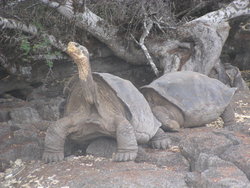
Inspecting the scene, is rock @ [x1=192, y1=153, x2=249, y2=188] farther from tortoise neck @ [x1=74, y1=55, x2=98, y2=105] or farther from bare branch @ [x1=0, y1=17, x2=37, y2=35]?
bare branch @ [x1=0, y1=17, x2=37, y2=35]

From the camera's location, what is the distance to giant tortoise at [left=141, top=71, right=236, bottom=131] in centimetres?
418

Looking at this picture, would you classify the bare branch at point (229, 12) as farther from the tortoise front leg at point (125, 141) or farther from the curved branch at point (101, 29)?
the tortoise front leg at point (125, 141)

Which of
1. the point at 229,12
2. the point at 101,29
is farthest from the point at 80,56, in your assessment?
the point at 229,12

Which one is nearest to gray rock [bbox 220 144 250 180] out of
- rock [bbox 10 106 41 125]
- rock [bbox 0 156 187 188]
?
rock [bbox 0 156 187 188]

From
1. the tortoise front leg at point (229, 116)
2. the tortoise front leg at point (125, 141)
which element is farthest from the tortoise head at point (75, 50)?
the tortoise front leg at point (229, 116)

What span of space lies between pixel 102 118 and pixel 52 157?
0.52m

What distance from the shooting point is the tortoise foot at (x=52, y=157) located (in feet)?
10.6

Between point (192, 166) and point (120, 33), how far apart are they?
414 centimetres

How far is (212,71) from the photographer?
7.48 m

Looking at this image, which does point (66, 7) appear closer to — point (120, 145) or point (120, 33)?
point (120, 33)

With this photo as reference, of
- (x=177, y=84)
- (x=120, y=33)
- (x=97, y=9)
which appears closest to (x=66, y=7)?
(x=97, y=9)

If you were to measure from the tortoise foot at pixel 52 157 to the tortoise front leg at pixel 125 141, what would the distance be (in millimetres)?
491

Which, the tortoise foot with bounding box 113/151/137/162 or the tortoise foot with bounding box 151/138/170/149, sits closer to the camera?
the tortoise foot with bounding box 113/151/137/162

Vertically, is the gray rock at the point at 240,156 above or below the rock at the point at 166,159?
above
